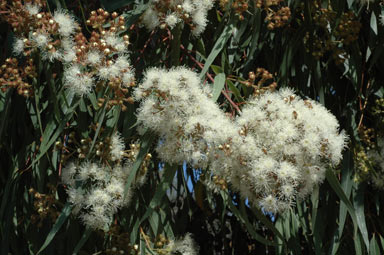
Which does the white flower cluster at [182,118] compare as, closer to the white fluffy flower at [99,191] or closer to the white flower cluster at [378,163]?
the white fluffy flower at [99,191]

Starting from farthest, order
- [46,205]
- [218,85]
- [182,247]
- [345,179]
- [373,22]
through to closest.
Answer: [373,22] < [345,179] < [182,247] < [46,205] < [218,85]

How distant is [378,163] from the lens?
2393 mm

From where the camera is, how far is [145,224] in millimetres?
2273

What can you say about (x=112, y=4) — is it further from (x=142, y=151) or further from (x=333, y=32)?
(x=333, y=32)

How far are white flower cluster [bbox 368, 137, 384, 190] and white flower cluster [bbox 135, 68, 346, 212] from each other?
654 mm

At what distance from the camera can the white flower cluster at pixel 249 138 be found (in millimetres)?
1655

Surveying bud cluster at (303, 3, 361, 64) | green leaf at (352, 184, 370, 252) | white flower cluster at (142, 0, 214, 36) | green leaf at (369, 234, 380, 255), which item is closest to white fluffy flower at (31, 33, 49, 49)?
white flower cluster at (142, 0, 214, 36)

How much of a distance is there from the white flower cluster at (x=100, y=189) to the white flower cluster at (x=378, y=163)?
3.10ft

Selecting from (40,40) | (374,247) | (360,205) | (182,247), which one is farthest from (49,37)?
(374,247)

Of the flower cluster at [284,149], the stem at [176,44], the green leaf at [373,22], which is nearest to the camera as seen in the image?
the flower cluster at [284,149]

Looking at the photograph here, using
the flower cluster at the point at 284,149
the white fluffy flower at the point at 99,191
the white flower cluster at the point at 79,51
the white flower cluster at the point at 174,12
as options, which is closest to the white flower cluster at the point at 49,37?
the white flower cluster at the point at 79,51

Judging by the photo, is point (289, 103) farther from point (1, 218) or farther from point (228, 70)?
point (1, 218)

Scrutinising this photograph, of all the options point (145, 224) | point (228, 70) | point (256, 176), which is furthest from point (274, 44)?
point (256, 176)

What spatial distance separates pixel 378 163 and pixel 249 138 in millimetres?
887
